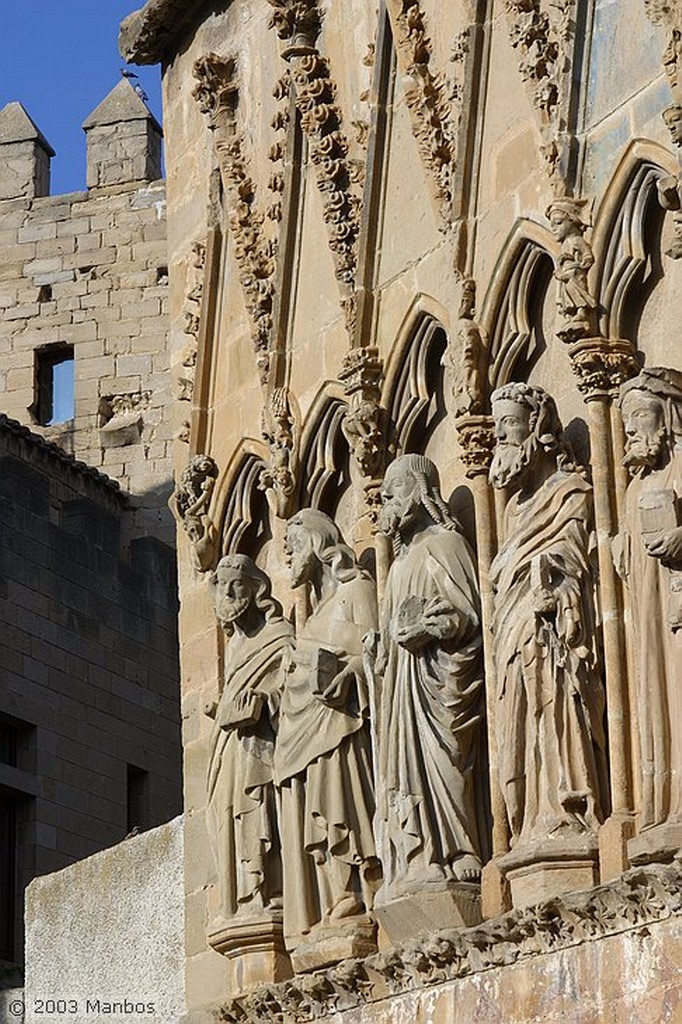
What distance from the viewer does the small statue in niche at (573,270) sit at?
28.4 ft

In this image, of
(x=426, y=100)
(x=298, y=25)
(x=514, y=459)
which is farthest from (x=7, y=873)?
(x=514, y=459)

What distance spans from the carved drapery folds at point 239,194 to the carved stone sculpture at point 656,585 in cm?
274

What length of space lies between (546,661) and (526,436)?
77 cm

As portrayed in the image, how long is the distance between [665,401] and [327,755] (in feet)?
6.66

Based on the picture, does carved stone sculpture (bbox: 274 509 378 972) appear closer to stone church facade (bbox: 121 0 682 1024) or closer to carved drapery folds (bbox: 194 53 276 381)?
stone church facade (bbox: 121 0 682 1024)

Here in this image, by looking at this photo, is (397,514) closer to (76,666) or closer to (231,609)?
(231,609)

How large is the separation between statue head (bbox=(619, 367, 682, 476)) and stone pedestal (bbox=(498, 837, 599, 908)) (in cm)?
116

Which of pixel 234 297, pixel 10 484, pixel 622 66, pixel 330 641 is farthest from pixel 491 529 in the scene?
pixel 10 484

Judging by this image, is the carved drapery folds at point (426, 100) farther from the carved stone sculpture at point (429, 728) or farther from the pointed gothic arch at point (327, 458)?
the carved stone sculpture at point (429, 728)

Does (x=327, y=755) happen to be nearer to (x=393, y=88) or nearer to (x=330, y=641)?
(x=330, y=641)

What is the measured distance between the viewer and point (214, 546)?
1095 cm

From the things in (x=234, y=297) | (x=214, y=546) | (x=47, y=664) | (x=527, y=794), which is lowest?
(x=527, y=794)

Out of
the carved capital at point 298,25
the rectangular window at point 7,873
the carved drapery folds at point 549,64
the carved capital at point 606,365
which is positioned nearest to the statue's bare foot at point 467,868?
the carved capital at point 606,365

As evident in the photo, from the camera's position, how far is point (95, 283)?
882 inches
